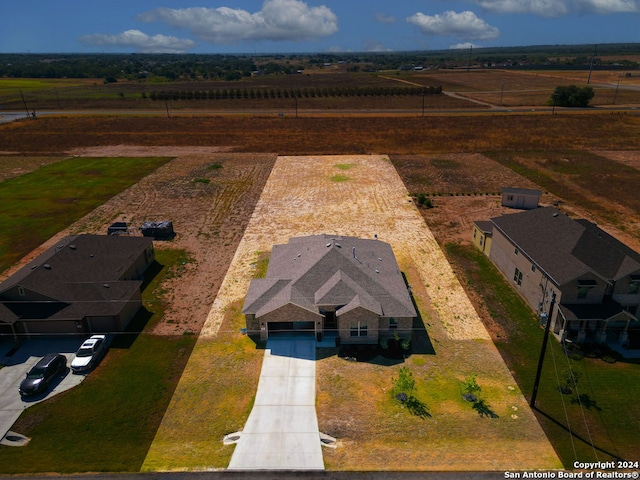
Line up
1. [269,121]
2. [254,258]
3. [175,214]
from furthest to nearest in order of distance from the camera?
[269,121]
[175,214]
[254,258]

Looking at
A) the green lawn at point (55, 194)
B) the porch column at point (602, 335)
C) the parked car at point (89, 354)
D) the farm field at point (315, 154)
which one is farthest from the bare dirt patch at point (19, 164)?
the porch column at point (602, 335)

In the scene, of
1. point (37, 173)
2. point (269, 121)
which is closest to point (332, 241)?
point (37, 173)

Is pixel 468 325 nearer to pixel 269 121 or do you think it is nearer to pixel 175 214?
pixel 175 214

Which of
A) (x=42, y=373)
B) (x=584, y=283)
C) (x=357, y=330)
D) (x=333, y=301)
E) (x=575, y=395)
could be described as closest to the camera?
(x=575, y=395)

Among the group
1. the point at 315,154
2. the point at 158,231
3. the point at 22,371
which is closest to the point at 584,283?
the point at 22,371

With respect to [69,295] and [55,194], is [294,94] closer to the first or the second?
[55,194]
